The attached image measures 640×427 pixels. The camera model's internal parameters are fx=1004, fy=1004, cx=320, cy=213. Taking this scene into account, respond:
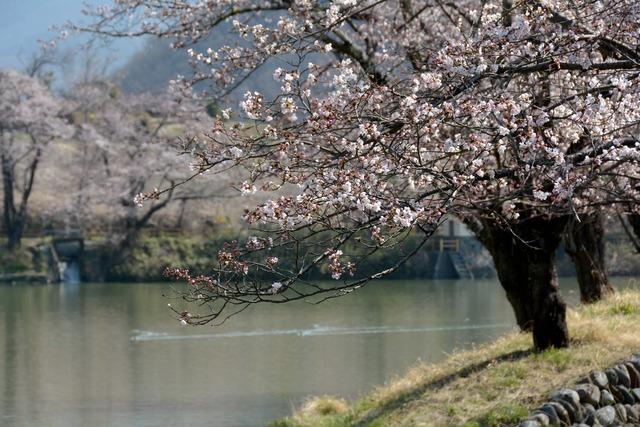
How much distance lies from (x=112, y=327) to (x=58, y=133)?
16.9 meters

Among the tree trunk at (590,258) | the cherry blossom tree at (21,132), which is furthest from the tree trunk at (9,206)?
the tree trunk at (590,258)

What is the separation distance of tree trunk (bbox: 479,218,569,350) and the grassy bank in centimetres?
21

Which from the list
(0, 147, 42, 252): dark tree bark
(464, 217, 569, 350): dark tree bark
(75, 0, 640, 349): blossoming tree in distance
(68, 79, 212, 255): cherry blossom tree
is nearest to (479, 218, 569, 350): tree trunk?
(464, 217, 569, 350): dark tree bark

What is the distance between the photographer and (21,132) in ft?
120

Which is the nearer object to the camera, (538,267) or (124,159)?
(538,267)

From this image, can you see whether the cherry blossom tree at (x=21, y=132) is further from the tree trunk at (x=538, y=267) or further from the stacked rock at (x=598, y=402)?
the stacked rock at (x=598, y=402)

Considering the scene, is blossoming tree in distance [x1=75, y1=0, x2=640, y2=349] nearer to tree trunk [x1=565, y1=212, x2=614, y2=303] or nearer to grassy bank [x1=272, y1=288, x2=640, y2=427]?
grassy bank [x1=272, y1=288, x2=640, y2=427]

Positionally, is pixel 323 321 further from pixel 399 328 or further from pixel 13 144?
pixel 13 144

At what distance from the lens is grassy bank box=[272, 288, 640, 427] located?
8055mm

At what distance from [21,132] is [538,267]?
30332 millimetres

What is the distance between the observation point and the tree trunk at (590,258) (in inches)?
519

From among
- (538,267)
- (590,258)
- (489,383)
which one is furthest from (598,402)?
(590,258)

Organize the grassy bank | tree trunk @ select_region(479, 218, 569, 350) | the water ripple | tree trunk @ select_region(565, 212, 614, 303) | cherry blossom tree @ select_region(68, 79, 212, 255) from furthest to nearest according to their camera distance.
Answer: cherry blossom tree @ select_region(68, 79, 212, 255)
the water ripple
tree trunk @ select_region(565, 212, 614, 303)
tree trunk @ select_region(479, 218, 569, 350)
the grassy bank

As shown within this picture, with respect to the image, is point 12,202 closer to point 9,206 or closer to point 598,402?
point 9,206
